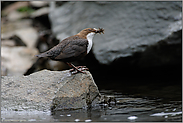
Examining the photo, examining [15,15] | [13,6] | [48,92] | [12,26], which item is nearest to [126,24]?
[48,92]

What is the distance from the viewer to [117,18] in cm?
677

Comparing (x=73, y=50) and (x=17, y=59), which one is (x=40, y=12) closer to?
(x=17, y=59)

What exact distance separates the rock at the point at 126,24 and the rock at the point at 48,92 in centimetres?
242

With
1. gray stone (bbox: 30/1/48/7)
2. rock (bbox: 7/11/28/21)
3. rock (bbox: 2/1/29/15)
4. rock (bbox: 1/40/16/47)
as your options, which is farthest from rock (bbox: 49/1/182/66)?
rock (bbox: 2/1/29/15)

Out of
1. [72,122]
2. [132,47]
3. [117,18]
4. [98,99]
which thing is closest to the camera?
[72,122]

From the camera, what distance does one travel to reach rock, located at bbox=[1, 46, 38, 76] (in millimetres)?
6850

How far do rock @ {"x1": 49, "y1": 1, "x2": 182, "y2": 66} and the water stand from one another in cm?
225

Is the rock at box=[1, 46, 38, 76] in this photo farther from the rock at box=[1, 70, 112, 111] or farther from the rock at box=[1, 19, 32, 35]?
the rock at box=[1, 70, 112, 111]

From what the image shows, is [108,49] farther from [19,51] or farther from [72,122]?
[72,122]

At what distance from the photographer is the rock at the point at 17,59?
6.85 meters

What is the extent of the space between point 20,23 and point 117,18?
15.3 feet

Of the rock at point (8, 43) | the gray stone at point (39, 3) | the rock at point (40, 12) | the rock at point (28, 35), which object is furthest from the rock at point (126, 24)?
the gray stone at point (39, 3)

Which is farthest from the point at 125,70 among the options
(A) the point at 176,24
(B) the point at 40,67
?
(B) the point at 40,67

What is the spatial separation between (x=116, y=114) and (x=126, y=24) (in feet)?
11.2
